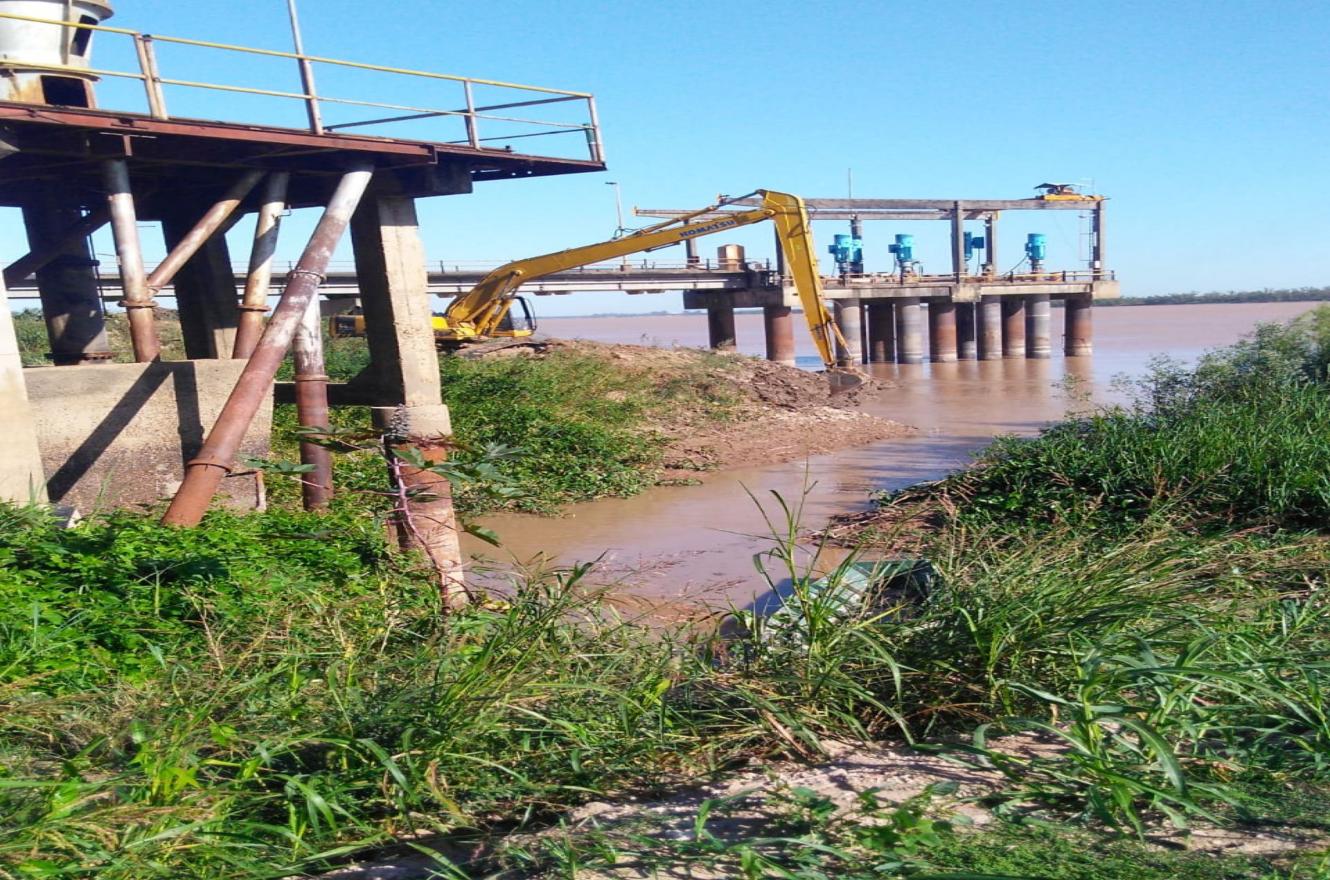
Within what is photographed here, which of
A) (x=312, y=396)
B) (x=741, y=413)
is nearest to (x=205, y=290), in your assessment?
(x=312, y=396)

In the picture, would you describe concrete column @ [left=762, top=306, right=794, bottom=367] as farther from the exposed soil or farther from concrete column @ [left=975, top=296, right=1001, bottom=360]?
concrete column @ [left=975, top=296, right=1001, bottom=360]

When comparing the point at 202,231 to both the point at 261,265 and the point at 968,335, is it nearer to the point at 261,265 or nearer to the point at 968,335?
the point at 261,265

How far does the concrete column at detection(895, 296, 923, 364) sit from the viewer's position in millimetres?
37438

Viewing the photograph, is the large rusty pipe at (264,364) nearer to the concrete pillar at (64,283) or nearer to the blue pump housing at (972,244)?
the concrete pillar at (64,283)

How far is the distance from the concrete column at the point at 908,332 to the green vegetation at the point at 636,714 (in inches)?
1286

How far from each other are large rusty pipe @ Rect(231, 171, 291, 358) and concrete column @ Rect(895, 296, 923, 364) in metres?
30.5

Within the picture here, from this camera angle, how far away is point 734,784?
3359mm

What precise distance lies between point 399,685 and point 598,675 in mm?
729

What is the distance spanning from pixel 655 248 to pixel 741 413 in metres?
4.97

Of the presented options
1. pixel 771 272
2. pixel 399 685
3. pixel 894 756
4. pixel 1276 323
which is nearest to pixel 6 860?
pixel 399 685

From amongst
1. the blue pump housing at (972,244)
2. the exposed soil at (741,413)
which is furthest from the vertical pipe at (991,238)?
the exposed soil at (741,413)

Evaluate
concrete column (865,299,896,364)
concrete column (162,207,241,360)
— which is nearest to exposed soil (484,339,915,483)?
concrete column (162,207,241,360)

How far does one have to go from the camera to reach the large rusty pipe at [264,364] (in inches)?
267

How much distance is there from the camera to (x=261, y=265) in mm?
8820
